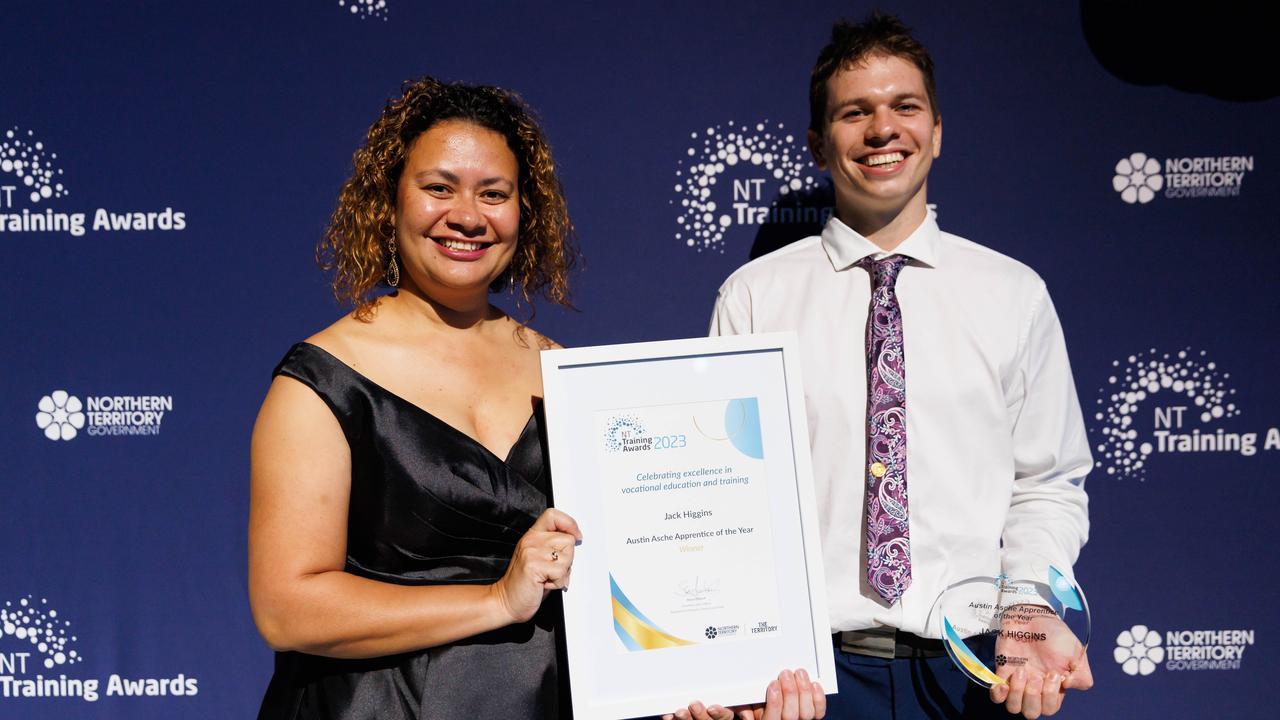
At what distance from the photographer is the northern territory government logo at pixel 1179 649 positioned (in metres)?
2.64

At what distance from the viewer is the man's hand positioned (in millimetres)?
1545

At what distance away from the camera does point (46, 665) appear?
107 inches

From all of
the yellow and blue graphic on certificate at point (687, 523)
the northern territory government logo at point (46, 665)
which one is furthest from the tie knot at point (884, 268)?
the northern territory government logo at point (46, 665)

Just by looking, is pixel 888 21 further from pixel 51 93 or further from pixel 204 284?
pixel 51 93

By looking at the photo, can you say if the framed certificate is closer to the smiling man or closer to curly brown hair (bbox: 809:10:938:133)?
the smiling man

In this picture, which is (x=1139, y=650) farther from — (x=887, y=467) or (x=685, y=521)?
(x=685, y=521)

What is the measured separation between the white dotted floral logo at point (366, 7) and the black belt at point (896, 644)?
A: 6.78 feet

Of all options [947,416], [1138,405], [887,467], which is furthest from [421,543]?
[1138,405]

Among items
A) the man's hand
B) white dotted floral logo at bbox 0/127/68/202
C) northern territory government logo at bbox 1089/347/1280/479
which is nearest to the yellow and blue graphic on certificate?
the man's hand

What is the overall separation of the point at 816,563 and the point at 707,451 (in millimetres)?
268

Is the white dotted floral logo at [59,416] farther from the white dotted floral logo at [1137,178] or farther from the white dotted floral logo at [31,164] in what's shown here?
the white dotted floral logo at [1137,178]

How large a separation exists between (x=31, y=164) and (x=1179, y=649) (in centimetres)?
361

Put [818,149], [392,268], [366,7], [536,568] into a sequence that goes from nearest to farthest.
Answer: [536,568]
[392,268]
[818,149]
[366,7]
